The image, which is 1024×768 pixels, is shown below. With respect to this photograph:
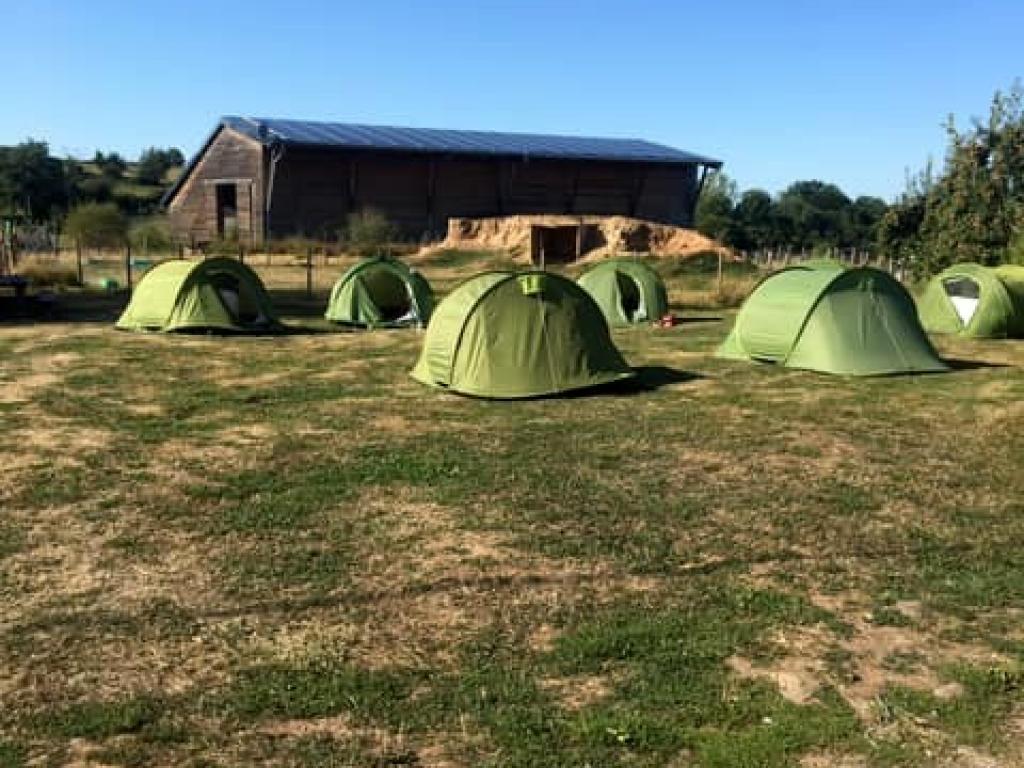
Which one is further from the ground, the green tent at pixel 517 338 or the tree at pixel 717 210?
the tree at pixel 717 210

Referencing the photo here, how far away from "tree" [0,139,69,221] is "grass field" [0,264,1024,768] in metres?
56.3

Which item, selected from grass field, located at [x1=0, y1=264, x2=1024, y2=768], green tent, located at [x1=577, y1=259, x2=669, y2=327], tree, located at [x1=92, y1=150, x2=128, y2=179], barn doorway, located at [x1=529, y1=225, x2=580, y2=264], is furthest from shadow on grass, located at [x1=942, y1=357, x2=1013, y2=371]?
tree, located at [x1=92, y1=150, x2=128, y2=179]

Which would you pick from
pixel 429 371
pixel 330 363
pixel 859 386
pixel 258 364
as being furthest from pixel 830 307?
pixel 258 364

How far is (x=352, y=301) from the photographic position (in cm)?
2011

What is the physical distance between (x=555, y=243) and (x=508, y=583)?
35751mm

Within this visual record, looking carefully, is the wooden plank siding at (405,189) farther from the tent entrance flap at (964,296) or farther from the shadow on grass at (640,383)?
the shadow on grass at (640,383)

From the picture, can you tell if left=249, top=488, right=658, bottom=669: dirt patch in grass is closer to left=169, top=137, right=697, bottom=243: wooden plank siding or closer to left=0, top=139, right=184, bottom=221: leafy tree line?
left=169, top=137, right=697, bottom=243: wooden plank siding

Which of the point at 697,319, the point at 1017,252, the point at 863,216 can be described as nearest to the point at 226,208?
the point at 697,319

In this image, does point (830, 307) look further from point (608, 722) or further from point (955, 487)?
point (608, 722)

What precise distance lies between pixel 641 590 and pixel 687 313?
60.1 feet

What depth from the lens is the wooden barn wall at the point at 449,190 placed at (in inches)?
1727

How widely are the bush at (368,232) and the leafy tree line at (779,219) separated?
2903 centimetres

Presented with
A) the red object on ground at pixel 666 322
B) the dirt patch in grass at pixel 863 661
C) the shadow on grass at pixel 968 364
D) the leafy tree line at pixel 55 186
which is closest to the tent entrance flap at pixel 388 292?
the red object on ground at pixel 666 322

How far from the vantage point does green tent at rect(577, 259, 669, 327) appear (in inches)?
810
